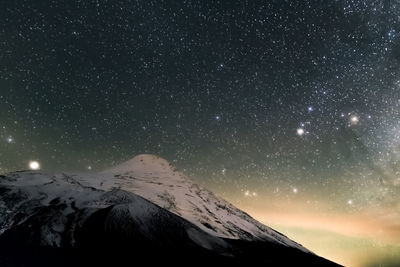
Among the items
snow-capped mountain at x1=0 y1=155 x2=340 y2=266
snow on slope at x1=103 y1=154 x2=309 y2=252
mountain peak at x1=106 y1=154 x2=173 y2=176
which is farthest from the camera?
mountain peak at x1=106 y1=154 x2=173 y2=176

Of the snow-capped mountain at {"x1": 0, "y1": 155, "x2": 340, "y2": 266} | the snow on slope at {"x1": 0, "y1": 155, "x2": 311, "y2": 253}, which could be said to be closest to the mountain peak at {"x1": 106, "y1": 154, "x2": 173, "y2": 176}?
the snow on slope at {"x1": 0, "y1": 155, "x2": 311, "y2": 253}

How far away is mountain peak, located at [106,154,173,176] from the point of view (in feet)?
394

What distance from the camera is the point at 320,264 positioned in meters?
60.7

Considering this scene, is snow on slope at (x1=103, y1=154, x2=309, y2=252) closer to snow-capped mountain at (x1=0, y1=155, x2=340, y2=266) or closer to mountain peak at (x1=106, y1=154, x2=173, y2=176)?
mountain peak at (x1=106, y1=154, x2=173, y2=176)

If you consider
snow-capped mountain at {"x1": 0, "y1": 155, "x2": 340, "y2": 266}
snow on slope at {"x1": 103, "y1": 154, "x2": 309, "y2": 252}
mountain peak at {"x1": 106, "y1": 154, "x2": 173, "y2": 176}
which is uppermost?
mountain peak at {"x1": 106, "y1": 154, "x2": 173, "y2": 176}

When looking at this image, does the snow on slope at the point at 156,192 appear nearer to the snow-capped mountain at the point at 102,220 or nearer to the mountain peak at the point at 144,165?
the mountain peak at the point at 144,165

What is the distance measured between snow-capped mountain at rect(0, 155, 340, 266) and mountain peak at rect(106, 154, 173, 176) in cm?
2867

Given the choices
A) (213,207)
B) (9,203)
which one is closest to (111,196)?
(9,203)

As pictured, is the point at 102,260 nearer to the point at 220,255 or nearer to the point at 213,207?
the point at 220,255

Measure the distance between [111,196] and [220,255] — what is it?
27.4m

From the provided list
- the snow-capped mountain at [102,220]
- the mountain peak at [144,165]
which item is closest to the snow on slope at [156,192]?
the mountain peak at [144,165]

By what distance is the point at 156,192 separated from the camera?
3686 inches

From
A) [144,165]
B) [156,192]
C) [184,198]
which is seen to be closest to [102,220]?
[156,192]

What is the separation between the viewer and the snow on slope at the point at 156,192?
6575cm
